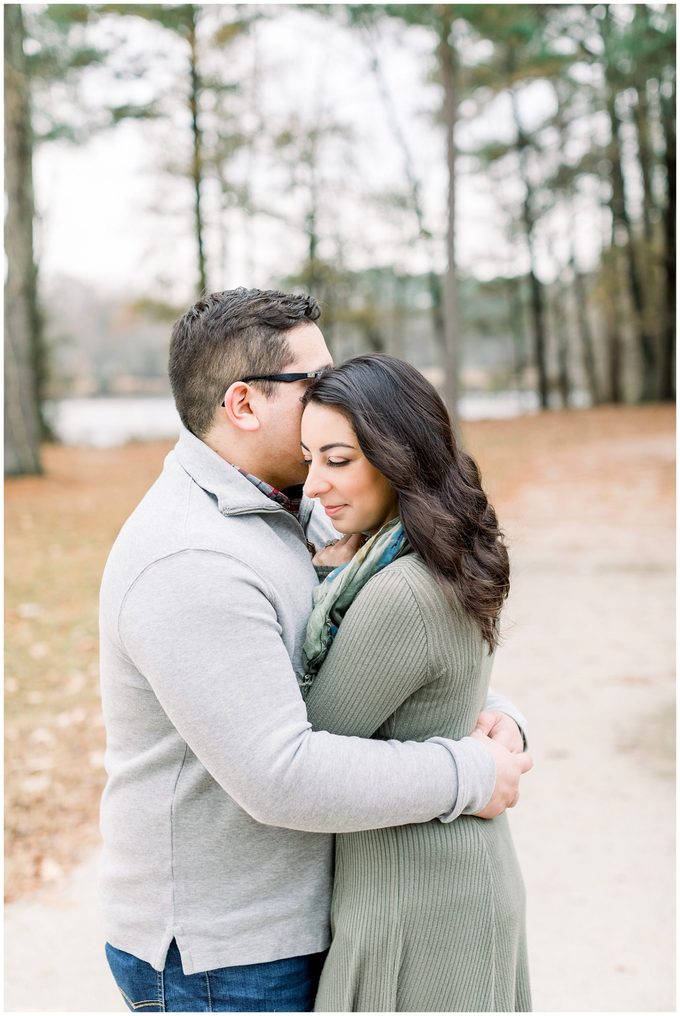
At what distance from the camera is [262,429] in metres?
1.91

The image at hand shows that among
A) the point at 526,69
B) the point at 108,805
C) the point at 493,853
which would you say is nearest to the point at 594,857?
the point at 493,853

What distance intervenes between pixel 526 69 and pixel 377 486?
1951 centimetres

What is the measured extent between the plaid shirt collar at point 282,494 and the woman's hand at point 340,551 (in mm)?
123

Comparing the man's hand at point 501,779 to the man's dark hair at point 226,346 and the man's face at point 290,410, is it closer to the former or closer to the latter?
the man's face at point 290,410

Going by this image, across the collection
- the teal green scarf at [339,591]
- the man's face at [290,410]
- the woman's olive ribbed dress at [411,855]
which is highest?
the man's face at [290,410]

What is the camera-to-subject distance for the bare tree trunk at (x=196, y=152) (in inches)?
640

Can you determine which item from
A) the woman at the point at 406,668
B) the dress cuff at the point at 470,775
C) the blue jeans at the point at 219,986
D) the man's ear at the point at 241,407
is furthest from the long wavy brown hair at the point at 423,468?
the blue jeans at the point at 219,986

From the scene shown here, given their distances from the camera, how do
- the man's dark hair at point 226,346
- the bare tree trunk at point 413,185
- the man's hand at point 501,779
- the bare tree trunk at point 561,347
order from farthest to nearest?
the bare tree trunk at point 561,347 → the bare tree trunk at point 413,185 → the man's dark hair at point 226,346 → the man's hand at point 501,779

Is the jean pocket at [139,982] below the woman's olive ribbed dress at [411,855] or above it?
below

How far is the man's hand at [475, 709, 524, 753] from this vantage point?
191 centimetres

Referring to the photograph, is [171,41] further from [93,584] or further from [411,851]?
[411,851]

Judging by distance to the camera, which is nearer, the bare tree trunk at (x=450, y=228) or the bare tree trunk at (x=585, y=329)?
the bare tree trunk at (x=450, y=228)

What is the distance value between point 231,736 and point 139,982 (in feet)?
2.11

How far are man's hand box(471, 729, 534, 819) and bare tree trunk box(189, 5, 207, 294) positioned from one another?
15405 millimetres
